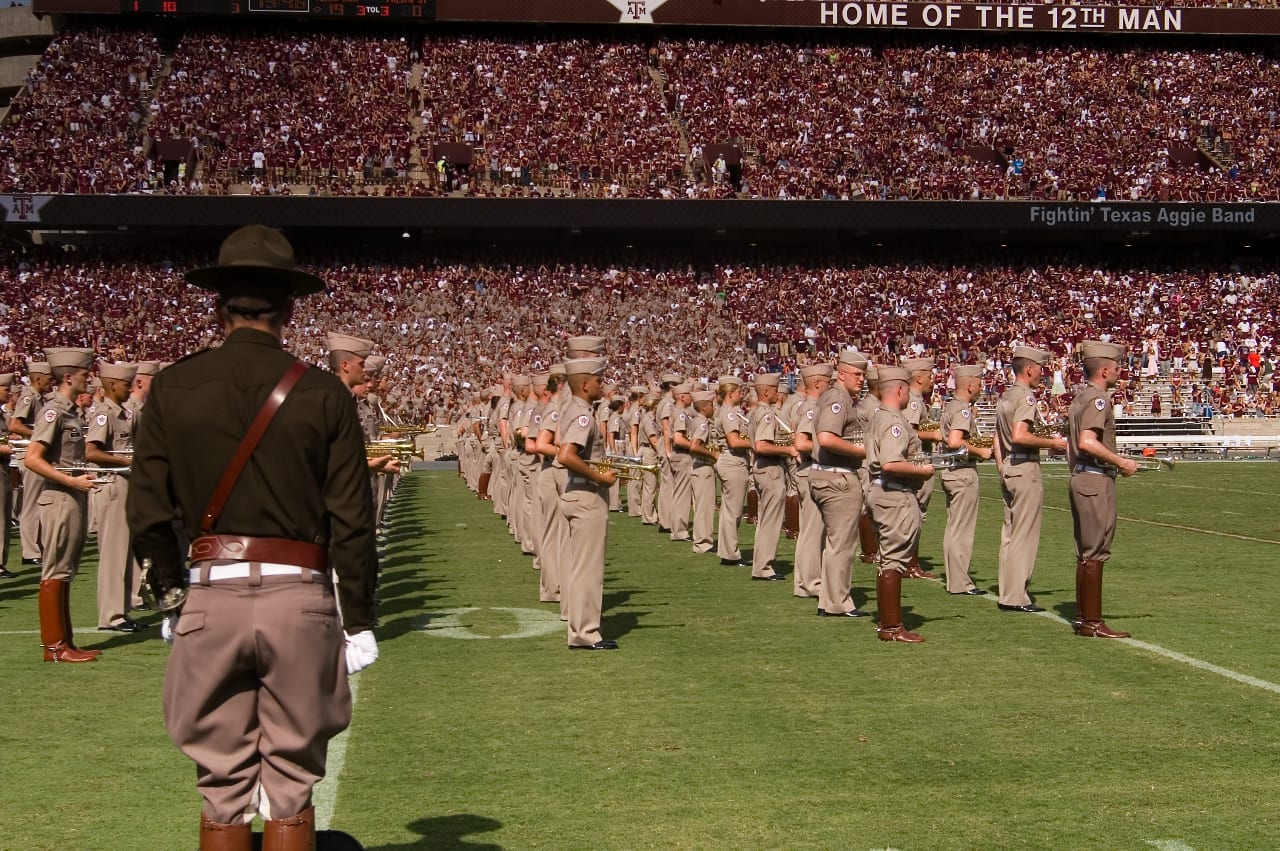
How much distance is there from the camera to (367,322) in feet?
137

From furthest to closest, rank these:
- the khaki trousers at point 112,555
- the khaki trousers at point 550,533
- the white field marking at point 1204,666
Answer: the khaki trousers at point 550,533 → the khaki trousers at point 112,555 → the white field marking at point 1204,666

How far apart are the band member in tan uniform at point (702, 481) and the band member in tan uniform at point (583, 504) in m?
6.53

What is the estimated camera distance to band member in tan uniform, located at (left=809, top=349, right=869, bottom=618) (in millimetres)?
11070

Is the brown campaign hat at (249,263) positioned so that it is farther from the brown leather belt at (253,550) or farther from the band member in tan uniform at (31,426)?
the band member in tan uniform at (31,426)

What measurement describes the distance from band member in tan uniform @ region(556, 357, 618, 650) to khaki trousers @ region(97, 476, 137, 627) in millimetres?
3396

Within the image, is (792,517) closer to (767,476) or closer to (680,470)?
(680,470)

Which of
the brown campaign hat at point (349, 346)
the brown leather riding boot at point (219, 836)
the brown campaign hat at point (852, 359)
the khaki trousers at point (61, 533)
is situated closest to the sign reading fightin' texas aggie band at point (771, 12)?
the brown campaign hat at point (349, 346)

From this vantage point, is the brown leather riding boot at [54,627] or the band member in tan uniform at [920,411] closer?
the brown leather riding boot at [54,627]

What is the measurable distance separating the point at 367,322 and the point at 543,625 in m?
31.6

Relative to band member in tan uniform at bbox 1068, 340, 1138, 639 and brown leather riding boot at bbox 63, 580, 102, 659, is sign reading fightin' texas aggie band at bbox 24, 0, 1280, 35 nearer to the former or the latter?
brown leather riding boot at bbox 63, 580, 102, 659

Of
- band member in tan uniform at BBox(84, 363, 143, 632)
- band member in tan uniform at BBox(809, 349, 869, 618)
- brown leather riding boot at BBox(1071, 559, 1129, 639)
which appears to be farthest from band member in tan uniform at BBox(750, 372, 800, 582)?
band member in tan uniform at BBox(84, 363, 143, 632)

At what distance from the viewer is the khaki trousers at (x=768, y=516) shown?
14.3m

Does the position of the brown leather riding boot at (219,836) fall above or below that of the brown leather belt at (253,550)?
below

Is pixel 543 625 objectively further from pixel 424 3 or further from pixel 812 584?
pixel 424 3
